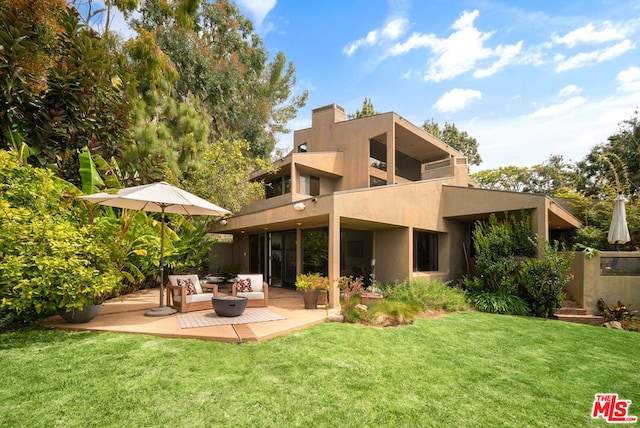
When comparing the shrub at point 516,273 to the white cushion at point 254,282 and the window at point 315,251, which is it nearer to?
the window at point 315,251

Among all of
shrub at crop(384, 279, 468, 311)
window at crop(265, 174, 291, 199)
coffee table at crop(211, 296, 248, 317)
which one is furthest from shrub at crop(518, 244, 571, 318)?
window at crop(265, 174, 291, 199)

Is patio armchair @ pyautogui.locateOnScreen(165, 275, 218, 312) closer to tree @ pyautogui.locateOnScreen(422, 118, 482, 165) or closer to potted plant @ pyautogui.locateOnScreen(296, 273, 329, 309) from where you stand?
potted plant @ pyautogui.locateOnScreen(296, 273, 329, 309)

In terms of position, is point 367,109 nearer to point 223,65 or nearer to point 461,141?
point 461,141

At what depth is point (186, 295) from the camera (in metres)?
8.36

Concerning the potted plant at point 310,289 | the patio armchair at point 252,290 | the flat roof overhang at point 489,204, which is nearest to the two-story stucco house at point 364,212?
the flat roof overhang at point 489,204

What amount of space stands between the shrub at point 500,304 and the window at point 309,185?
9741mm

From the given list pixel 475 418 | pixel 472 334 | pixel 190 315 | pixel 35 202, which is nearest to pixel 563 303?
pixel 472 334

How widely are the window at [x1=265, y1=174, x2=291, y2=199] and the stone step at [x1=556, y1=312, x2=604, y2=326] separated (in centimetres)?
1283

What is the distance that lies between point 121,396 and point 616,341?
1076 cm

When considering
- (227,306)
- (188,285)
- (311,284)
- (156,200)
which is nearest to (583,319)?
(311,284)

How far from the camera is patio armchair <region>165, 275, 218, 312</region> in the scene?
8.23 metres

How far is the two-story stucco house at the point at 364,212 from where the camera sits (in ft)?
35.3

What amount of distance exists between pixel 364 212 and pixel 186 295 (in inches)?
227

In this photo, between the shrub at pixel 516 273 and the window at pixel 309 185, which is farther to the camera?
the window at pixel 309 185
